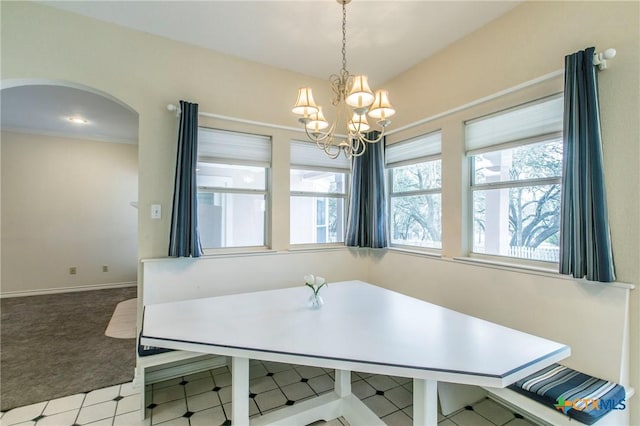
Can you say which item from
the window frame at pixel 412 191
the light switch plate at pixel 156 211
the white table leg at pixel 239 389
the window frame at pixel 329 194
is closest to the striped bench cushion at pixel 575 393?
the window frame at pixel 412 191

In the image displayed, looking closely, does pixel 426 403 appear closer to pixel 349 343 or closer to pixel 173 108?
pixel 349 343

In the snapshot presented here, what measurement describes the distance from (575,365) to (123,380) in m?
3.37

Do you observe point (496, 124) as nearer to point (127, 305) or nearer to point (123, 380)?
point (123, 380)

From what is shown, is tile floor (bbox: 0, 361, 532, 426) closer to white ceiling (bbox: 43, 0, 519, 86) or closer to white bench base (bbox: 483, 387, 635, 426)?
white bench base (bbox: 483, 387, 635, 426)

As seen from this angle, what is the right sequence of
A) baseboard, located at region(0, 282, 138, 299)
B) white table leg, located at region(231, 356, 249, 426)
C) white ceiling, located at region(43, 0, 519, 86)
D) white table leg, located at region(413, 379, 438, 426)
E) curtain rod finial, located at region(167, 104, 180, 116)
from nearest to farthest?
white table leg, located at region(413, 379, 438, 426) → white table leg, located at region(231, 356, 249, 426) → white ceiling, located at region(43, 0, 519, 86) → curtain rod finial, located at region(167, 104, 180, 116) → baseboard, located at region(0, 282, 138, 299)

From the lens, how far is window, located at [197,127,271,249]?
2.93 m

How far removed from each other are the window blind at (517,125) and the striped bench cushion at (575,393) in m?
1.57

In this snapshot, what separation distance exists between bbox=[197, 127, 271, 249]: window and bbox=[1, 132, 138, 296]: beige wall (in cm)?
367

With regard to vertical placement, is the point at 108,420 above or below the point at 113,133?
below

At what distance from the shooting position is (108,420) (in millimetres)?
1983

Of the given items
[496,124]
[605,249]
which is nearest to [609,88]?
[496,124]

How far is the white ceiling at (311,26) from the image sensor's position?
224 centimetres

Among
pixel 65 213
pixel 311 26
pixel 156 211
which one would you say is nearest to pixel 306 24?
pixel 311 26

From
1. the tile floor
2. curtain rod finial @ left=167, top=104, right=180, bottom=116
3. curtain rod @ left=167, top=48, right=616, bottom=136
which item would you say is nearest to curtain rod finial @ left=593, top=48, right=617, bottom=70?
curtain rod @ left=167, top=48, right=616, bottom=136
